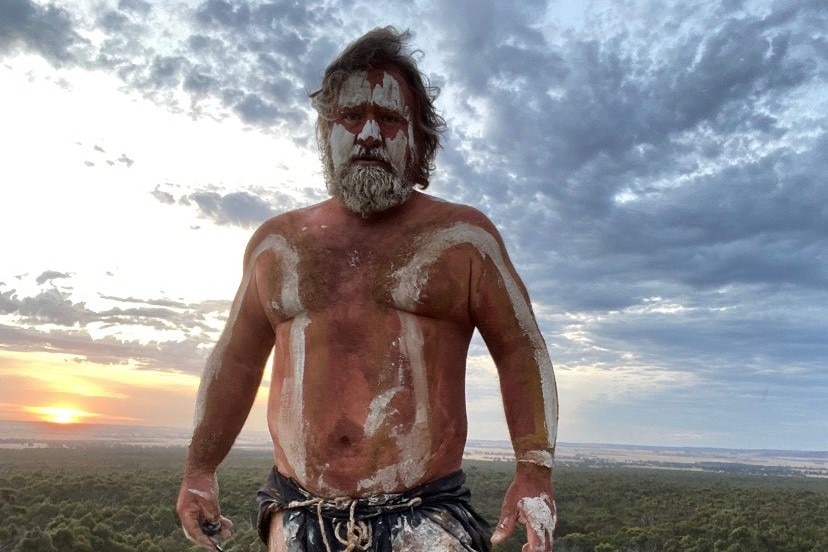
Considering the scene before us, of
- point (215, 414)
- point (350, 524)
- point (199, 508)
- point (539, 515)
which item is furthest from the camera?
point (215, 414)

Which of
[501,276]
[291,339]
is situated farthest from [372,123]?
[291,339]

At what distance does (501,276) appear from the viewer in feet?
11.3

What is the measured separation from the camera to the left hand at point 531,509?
10.3 feet

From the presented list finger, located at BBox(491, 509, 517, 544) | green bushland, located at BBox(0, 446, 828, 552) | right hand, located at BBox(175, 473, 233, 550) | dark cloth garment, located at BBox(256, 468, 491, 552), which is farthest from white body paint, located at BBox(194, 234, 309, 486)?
green bushland, located at BBox(0, 446, 828, 552)

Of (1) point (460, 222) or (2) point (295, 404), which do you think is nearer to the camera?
(2) point (295, 404)

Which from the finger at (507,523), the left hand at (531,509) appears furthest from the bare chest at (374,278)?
the finger at (507,523)

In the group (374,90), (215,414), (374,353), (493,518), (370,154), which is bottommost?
(493,518)

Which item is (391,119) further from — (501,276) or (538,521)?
(538,521)

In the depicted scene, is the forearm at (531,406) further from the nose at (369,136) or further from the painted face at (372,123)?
the nose at (369,136)

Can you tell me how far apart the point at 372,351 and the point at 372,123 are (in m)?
1.08

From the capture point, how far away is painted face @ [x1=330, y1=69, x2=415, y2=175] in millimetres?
3525

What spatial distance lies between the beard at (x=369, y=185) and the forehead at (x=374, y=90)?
0.23 meters

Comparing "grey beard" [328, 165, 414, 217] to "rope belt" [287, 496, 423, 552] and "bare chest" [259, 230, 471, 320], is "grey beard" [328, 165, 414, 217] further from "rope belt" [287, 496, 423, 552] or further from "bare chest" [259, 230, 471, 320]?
"rope belt" [287, 496, 423, 552]

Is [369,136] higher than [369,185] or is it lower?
higher
